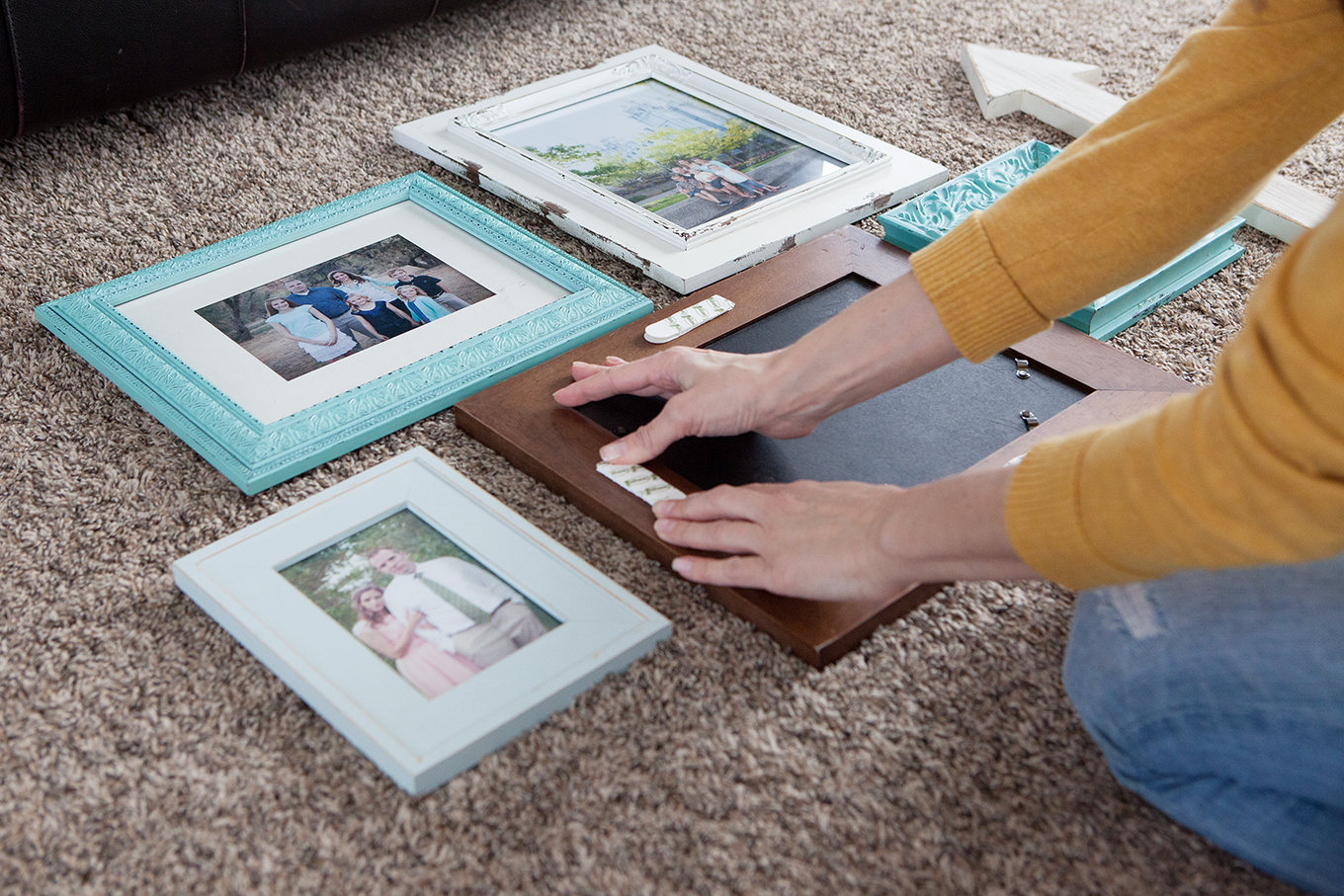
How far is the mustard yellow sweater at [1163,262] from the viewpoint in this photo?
2.14ft

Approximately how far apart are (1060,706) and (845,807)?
0.70 feet

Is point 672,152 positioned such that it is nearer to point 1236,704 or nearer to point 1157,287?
point 1157,287

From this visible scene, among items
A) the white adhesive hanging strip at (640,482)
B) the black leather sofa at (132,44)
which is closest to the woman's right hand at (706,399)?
the white adhesive hanging strip at (640,482)

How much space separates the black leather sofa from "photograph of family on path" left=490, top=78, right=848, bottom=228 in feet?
1.20

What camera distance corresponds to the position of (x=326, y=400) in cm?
120

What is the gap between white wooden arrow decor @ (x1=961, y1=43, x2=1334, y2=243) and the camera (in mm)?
1623

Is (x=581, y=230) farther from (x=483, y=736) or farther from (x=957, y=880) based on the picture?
(x=957, y=880)

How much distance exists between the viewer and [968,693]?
951 millimetres

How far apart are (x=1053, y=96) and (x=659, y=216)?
2.57ft

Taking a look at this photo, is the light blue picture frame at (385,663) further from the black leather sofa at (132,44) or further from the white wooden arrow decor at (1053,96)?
the white wooden arrow decor at (1053,96)

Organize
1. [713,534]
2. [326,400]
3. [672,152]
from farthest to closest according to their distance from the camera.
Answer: [672,152]
[326,400]
[713,534]

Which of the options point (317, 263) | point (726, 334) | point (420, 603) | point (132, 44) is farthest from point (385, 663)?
point (132, 44)

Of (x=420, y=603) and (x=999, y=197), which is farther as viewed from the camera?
(x=999, y=197)

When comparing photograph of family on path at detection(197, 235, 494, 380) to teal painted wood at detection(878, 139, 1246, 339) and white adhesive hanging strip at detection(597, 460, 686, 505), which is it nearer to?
white adhesive hanging strip at detection(597, 460, 686, 505)
